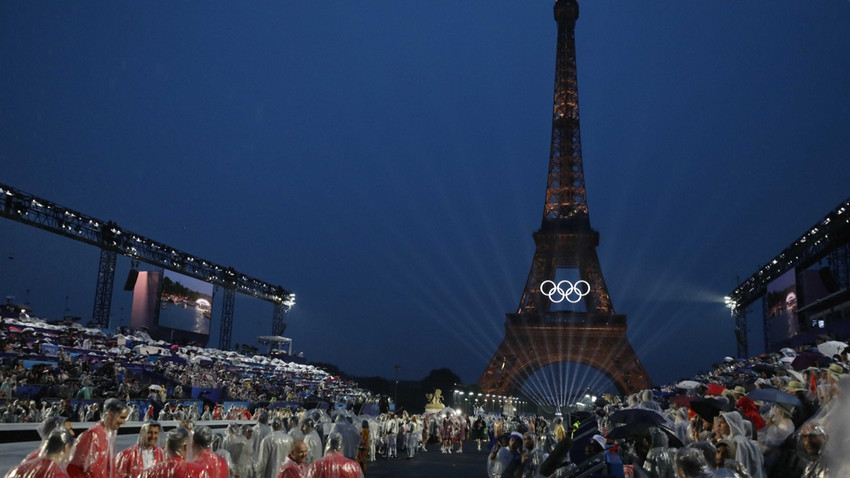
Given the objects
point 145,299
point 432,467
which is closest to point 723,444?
point 432,467

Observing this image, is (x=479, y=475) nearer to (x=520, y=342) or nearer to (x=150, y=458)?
(x=150, y=458)

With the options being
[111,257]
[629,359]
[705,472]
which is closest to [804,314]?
[629,359]

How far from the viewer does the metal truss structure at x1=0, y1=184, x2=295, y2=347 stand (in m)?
28.2

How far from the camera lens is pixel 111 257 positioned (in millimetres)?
35312

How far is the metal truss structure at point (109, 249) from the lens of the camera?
92.5 feet

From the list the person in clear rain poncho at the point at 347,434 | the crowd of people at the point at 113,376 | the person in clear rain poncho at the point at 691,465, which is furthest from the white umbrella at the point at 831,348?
the crowd of people at the point at 113,376

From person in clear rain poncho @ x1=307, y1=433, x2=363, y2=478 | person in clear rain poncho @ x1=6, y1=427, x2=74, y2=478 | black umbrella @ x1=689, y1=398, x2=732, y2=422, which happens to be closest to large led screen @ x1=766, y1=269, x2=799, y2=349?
black umbrella @ x1=689, y1=398, x2=732, y2=422

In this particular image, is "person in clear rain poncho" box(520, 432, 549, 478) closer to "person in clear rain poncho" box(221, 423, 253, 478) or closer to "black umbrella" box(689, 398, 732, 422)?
"black umbrella" box(689, 398, 732, 422)

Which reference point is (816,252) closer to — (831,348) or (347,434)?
(831,348)

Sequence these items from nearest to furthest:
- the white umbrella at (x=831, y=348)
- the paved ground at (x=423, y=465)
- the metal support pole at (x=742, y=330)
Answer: the paved ground at (x=423, y=465) < the white umbrella at (x=831, y=348) < the metal support pole at (x=742, y=330)

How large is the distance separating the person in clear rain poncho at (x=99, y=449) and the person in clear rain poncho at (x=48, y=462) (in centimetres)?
80

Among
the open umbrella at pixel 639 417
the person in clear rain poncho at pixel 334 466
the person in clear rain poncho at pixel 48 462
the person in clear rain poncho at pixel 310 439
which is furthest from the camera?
the person in clear rain poncho at pixel 310 439

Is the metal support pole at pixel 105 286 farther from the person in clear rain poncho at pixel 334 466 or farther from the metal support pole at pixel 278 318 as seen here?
the person in clear rain poncho at pixel 334 466

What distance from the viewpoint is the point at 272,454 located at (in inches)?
363
